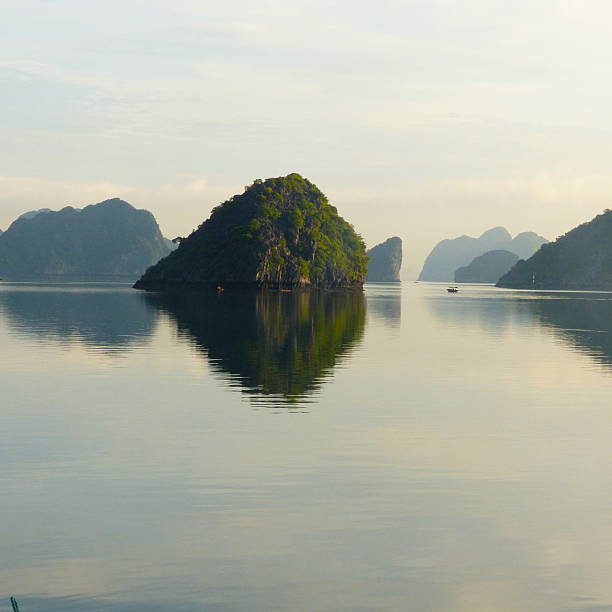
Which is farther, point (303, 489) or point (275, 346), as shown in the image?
point (275, 346)

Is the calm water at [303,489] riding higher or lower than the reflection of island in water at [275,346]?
lower

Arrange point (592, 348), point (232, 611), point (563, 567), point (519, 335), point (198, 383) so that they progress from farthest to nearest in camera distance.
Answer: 1. point (519, 335)
2. point (592, 348)
3. point (198, 383)
4. point (563, 567)
5. point (232, 611)

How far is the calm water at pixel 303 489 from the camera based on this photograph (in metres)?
11.2

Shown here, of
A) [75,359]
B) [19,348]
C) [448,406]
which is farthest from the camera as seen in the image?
[19,348]

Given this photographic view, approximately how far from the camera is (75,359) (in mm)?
40938

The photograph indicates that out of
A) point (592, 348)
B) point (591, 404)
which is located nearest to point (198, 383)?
point (591, 404)

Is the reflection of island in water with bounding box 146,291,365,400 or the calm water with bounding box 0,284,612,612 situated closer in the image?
the calm water with bounding box 0,284,612,612

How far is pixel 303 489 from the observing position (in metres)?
16.4

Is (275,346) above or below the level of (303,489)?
above

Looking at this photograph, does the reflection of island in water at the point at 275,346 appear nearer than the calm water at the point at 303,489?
No

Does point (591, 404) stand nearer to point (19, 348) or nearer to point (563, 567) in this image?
point (563, 567)

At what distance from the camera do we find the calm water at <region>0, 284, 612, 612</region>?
36.7ft

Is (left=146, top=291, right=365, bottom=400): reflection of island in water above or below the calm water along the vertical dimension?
above

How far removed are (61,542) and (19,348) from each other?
116 feet
